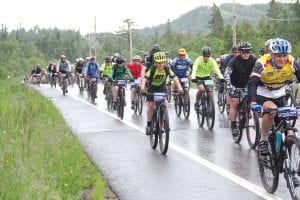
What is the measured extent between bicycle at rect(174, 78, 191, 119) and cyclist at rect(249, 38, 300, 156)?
8.73 metres

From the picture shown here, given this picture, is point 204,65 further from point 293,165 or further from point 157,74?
point 293,165

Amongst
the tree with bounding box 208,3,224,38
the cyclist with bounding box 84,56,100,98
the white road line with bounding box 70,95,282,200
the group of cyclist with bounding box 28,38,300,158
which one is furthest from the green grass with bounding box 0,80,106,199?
the tree with bounding box 208,3,224,38

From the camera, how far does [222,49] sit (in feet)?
257

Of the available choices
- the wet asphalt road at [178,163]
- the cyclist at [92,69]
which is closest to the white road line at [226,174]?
the wet asphalt road at [178,163]

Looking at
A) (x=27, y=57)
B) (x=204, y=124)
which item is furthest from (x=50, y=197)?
(x=27, y=57)

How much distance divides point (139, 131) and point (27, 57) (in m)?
132

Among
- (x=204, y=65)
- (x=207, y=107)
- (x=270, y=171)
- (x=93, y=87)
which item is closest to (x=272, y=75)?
(x=270, y=171)

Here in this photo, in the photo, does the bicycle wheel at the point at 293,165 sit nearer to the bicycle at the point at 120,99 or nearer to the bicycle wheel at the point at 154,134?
the bicycle wheel at the point at 154,134

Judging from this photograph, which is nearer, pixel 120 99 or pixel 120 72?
pixel 120 99

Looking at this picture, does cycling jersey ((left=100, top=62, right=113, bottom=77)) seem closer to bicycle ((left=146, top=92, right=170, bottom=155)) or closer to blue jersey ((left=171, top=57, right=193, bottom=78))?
blue jersey ((left=171, top=57, right=193, bottom=78))

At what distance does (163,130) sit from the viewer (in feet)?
34.4

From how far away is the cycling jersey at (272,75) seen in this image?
23.9ft

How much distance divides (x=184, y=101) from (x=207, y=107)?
3.00 m

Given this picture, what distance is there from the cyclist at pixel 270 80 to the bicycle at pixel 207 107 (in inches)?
226
